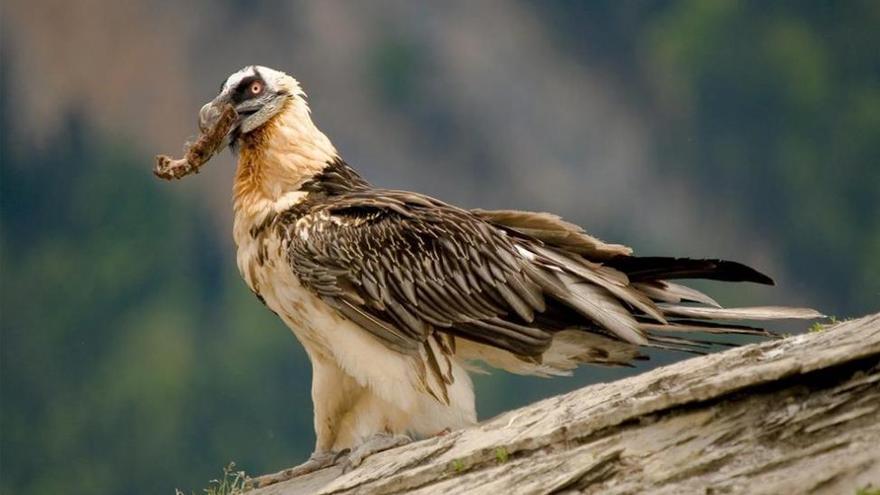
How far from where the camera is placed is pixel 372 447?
6.22 m

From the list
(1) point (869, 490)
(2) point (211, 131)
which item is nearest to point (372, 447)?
(2) point (211, 131)

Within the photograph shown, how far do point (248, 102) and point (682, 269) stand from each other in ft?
7.73

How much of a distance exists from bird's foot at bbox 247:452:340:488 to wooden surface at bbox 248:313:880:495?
1143 millimetres

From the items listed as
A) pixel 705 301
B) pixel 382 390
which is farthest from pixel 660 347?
pixel 382 390

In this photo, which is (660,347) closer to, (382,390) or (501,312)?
(501,312)

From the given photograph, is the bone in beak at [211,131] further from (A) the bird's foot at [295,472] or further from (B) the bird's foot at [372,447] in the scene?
(B) the bird's foot at [372,447]

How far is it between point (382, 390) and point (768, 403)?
2.16m

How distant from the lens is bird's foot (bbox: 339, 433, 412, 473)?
6.12 metres

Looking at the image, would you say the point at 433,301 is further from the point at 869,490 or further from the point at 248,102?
the point at 869,490

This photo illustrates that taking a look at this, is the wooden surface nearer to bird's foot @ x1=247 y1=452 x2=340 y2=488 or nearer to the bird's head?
bird's foot @ x1=247 y1=452 x2=340 y2=488

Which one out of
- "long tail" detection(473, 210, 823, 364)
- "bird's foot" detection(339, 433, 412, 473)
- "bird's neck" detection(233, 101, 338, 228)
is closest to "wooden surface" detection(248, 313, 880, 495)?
"bird's foot" detection(339, 433, 412, 473)

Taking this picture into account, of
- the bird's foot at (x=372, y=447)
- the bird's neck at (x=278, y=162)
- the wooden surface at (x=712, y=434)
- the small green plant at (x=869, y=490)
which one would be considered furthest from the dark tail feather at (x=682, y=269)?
the small green plant at (x=869, y=490)

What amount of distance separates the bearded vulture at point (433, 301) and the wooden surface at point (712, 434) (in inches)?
39.2

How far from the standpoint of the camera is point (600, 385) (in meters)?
5.58
